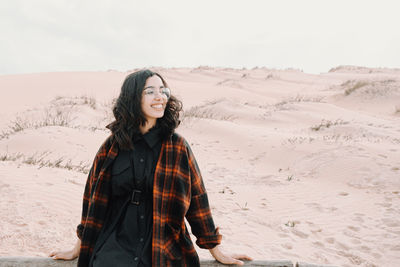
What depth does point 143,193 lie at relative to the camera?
1.98 metres

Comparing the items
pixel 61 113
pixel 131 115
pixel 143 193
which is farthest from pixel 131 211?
pixel 61 113

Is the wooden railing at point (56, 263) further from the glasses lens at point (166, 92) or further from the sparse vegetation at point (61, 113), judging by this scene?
the sparse vegetation at point (61, 113)

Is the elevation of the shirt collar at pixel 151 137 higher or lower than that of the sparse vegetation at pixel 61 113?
higher

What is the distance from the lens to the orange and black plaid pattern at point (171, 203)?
76.7 inches

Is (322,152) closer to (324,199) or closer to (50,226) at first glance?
(324,199)

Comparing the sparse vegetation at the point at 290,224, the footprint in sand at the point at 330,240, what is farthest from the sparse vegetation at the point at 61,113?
the footprint in sand at the point at 330,240

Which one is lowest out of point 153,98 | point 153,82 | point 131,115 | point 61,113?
point 61,113

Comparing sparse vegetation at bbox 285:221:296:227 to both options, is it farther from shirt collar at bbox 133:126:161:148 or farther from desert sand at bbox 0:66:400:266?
shirt collar at bbox 133:126:161:148

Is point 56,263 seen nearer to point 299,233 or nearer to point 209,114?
point 299,233

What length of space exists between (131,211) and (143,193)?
0.41 ft

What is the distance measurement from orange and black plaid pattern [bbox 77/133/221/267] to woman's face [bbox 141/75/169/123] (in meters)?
0.19

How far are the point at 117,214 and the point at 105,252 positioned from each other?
0.22m

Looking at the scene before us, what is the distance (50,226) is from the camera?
3684 mm

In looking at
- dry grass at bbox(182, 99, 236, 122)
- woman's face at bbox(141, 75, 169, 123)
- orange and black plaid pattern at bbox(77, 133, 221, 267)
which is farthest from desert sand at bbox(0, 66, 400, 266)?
woman's face at bbox(141, 75, 169, 123)
